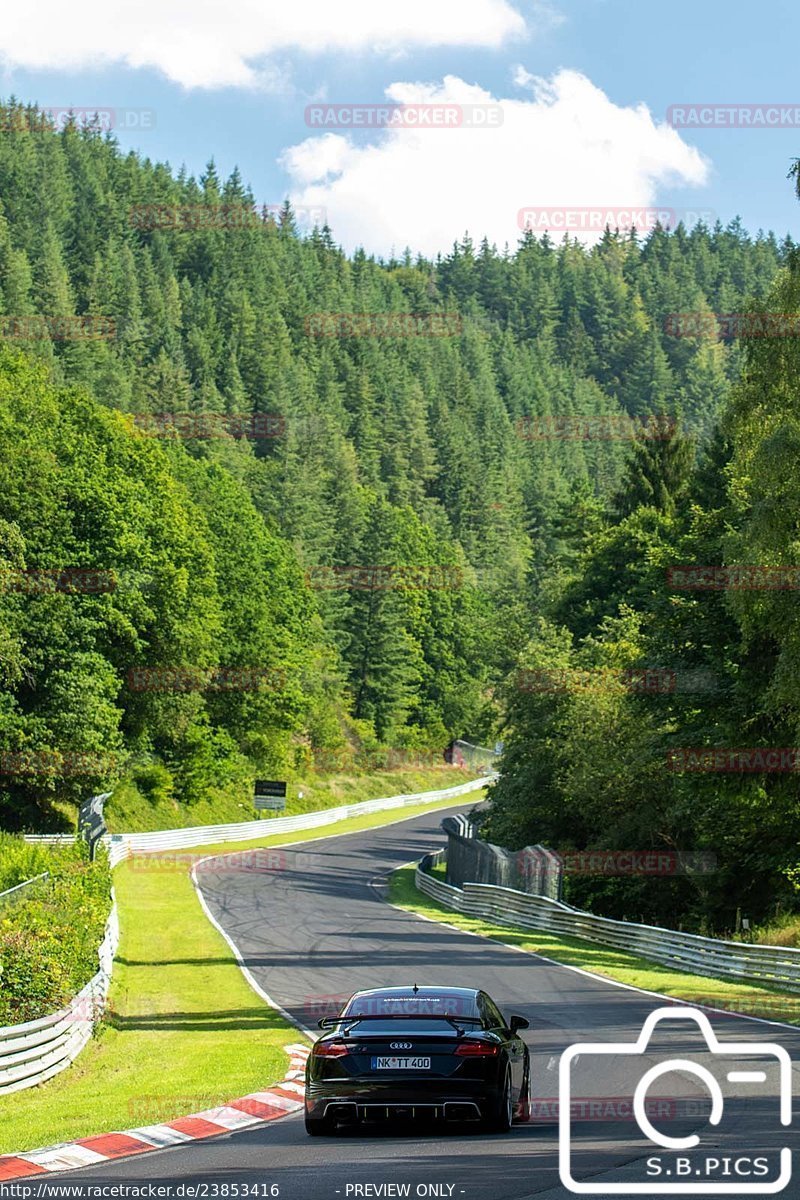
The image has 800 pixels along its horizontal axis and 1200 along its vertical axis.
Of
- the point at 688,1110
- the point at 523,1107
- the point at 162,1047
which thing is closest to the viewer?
the point at 523,1107

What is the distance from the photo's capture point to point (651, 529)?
234 ft

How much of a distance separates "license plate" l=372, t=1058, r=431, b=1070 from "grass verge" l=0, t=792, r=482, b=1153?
9.78 ft

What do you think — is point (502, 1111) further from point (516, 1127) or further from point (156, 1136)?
point (156, 1136)

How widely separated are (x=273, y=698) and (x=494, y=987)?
62.6 meters

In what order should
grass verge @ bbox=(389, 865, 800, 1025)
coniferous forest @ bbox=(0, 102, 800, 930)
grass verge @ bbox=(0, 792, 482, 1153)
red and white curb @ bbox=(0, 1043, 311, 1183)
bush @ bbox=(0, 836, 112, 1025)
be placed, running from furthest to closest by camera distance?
coniferous forest @ bbox=(0, 102, 800, 930) < grass verge @ bbox=(389, 865, 800, 1025) < bush @ bbox=(0, 836, 112, 1025) < grass verge @ bbox=(0, 792, 482, 1153) < red and white curb @ bbox=(0, 1043, 311, 1183)

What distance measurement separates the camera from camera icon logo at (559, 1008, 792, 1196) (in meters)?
Result: 9.87

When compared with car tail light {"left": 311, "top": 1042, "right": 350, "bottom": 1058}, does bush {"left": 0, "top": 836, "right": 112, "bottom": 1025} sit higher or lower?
lower

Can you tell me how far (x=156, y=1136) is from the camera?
1284 centimetres

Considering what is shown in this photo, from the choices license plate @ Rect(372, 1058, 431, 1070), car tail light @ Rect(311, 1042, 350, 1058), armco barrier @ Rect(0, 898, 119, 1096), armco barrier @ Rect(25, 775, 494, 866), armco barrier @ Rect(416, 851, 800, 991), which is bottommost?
armco barrier @ Rect(25, 775, 494, 866)

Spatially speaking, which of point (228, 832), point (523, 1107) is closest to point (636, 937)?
point (523, 1107)

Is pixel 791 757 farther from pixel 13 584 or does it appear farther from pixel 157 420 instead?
pixel 157 420

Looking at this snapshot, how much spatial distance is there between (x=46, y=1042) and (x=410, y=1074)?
30.9 ft

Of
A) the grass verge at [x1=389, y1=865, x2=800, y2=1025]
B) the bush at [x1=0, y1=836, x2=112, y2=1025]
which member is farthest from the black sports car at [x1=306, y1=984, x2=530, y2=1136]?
the grass verge at [x1=389, y1=865, x2=800, y2=1025]

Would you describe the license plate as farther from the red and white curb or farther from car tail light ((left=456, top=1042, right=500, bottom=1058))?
the red and white curb
